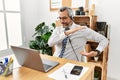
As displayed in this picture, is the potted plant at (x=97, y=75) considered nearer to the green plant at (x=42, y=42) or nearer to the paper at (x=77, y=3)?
the green plant at (x=42, y=42)

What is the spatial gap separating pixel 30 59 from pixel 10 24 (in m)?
2.03

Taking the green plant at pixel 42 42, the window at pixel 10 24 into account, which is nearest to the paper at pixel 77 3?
the green plant at pixel 42 42

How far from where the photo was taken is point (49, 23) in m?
3.21

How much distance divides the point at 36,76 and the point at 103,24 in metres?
1.57

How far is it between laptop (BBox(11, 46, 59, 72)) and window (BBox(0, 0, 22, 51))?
5.65 feet

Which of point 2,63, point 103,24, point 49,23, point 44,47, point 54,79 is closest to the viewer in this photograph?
point 54,79

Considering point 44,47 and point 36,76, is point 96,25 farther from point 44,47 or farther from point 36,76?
point 36,76

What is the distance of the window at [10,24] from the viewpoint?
281 cm

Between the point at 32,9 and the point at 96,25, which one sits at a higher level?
the point at 32,9

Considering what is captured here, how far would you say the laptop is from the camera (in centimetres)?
113

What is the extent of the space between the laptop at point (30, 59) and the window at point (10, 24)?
1.72 meters

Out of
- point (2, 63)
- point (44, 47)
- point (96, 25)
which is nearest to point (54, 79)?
point (2, 63)

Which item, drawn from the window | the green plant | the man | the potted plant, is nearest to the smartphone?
the man

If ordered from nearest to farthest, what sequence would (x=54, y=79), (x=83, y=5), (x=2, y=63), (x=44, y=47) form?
(x=54, y=79) → (x=2, y=63) → (x=83, y=5) → (x=44, y=47)
